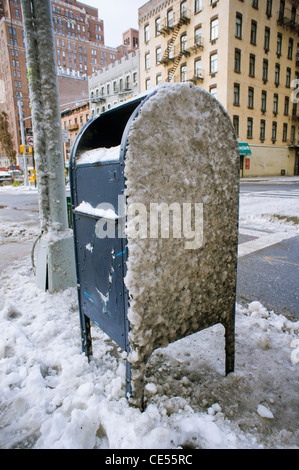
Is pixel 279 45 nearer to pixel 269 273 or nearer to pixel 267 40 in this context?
pixel 267 40

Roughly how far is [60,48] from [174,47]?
7217 cm

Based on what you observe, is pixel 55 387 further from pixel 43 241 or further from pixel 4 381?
pixel 43 241

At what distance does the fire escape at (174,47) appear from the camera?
2692cm

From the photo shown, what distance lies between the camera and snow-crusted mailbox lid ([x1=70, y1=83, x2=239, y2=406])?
1483 millimetres

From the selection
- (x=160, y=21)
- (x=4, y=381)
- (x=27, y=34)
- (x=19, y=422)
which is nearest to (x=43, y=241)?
(x=4, y=381)

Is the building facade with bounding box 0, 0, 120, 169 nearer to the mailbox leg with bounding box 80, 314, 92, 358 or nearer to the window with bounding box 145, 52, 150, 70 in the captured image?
the window with bounding box 145, 52, 150, 70

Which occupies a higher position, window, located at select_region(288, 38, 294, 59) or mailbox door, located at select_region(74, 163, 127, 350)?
window, located at select_region(288, 38, 294, 59)

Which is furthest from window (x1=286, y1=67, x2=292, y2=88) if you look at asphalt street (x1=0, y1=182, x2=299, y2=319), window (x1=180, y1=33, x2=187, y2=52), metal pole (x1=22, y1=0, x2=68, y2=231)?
metal pole (x1=22, y1=0, x2=68, y2=231)

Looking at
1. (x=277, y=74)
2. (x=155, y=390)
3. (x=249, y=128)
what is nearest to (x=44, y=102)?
(x=155, y=390)

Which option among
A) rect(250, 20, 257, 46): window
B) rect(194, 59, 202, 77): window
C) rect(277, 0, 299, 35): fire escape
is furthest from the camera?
rect(277, 0, 299, 35): fire escape

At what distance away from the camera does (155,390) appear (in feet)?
6.09

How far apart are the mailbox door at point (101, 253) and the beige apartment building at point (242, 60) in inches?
1095

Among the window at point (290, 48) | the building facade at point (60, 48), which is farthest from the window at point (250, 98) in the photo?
the building facade at point (60, 48)

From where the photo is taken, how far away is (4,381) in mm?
1927
